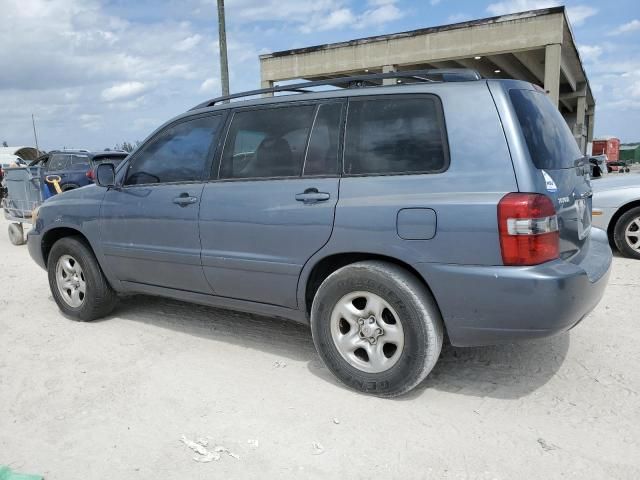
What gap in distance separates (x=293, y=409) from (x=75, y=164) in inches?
462

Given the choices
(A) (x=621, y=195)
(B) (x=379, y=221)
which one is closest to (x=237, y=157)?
(B) (x=379, y=221)

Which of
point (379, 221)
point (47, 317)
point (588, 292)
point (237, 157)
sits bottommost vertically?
point (47, 317)

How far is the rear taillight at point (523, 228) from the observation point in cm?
256

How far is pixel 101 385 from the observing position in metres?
3.32

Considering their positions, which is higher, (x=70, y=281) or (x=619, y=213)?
(x=619, y=213)

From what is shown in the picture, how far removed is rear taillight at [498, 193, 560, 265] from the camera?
8.39 feet

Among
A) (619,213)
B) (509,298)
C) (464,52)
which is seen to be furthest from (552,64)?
(509,298)

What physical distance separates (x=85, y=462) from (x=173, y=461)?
43 cm

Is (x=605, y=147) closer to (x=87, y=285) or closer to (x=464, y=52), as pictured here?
(x=464, y=52)

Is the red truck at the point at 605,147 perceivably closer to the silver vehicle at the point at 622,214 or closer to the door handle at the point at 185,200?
the silver vehicle at the point at 622,214

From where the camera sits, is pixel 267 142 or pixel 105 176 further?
pixel 105 176

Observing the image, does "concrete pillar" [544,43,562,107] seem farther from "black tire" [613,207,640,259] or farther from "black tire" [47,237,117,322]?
"black tire" [47,237,117,322]

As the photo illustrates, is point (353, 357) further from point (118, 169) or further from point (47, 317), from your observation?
point (47, 317)

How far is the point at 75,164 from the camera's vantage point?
1274cm
